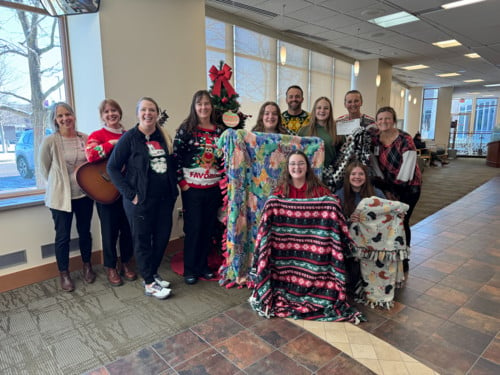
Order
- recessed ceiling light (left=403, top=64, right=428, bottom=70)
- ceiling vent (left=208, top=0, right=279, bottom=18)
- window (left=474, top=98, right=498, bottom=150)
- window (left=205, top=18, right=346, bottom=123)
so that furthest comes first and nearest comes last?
window (left=474, top=98, right=498, bottom=150) < recessed ceiling light (left=403, top=64, right=428, bottom=70) < window (left=205, top=18, right=346, bottom=123) < ceiling vent (left=208, top=0, right=279, bottom=18)

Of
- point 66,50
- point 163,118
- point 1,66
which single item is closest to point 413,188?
point 163,118

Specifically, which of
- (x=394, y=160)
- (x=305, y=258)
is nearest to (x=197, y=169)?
(x=305, y=258)

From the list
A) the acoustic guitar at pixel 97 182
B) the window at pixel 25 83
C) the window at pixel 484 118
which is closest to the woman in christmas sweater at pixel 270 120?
the acoustic guitar at pixel 97 182

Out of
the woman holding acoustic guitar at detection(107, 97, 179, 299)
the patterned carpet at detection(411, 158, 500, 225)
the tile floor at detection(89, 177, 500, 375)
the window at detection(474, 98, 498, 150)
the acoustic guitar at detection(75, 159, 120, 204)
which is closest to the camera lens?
the tile floor at detection(89, 177, 500, 375)

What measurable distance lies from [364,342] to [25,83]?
10.6 feet

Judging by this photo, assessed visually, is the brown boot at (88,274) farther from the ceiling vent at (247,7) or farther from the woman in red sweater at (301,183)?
the ceiling vent at (247,7)

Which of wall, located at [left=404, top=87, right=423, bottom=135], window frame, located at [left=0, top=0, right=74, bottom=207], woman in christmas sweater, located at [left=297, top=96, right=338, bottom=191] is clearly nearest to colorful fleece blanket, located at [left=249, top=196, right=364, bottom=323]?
woman in christmas sweater, located at [left=297, top=96, right=338, bottom=191]

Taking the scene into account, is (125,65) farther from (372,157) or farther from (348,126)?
(372,157)

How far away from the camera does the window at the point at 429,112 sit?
1583 centimetres

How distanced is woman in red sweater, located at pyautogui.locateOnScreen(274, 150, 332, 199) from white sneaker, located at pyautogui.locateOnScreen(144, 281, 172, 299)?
1122 millimetres

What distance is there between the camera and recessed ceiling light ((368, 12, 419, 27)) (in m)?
5.35

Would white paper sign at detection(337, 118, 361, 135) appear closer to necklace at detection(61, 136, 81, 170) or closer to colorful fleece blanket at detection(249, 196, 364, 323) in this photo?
colorful fleece blanket at detection(249, 196, 364, 323)

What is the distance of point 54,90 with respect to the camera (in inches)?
117

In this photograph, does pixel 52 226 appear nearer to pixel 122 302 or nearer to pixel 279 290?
pixel 122 302
